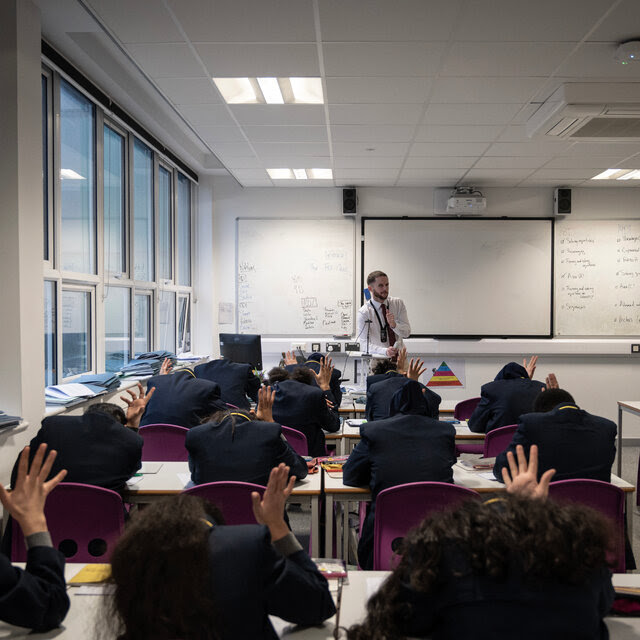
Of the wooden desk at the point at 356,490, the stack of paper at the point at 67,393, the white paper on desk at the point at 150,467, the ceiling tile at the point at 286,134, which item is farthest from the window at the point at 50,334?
the wooden desk at the point at 356,490

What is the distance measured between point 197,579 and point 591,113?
161 inches

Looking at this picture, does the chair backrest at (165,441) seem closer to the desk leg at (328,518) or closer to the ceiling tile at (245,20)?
the desk leg at (328,518)

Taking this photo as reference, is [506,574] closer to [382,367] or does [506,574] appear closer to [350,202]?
[382,367]

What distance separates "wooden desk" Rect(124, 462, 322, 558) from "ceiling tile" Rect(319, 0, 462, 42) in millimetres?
2352

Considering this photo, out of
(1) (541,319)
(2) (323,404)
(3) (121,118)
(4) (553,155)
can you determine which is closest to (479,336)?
(1) (541,319)

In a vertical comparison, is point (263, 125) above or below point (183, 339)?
above

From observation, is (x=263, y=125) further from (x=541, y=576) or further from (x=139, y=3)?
(x=541, y=576)

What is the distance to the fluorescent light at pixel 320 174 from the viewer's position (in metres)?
6.54

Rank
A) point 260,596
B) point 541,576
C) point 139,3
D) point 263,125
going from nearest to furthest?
1. point 541,576
2. point 260,596
3. point 139,3
4. point 263,125

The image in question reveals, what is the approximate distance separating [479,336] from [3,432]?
570 cm

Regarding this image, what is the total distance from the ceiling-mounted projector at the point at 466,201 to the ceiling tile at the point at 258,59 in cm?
358

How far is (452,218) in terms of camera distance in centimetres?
733

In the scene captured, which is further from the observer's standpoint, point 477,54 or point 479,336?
point 479,336

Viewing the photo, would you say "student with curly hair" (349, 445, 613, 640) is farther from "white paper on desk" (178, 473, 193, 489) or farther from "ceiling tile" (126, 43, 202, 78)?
"ceiling tile" (126, 43, 202, 78)
